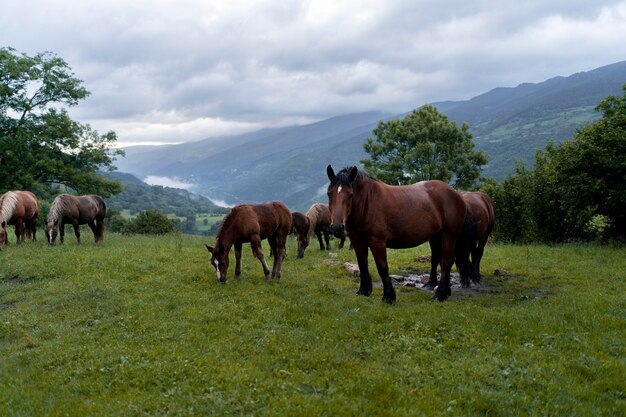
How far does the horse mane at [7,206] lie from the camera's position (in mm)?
19938

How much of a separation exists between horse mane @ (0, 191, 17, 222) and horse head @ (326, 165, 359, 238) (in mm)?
16650

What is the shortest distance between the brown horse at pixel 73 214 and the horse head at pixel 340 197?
15174 millimetres

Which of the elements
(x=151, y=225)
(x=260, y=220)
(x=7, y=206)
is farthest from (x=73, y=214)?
(x=151, y=225)

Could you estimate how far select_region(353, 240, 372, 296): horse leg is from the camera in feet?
36.9

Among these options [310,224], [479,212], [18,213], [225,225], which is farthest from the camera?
[18,213]

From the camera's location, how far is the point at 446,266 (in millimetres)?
11422

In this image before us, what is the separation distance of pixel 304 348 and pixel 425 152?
145ft

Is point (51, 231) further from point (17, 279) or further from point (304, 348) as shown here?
point (304, 348)

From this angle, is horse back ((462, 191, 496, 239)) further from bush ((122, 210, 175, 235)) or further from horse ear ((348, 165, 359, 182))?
bush ((122, 210, 175, 235))

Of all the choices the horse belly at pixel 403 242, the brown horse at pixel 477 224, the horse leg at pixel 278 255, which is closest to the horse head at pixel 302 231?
the horse leg at pixel 278 255

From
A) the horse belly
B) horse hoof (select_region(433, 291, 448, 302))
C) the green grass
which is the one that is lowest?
the green grass

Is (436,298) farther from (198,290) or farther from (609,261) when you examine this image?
(609,261)

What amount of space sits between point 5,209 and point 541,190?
2724 cm

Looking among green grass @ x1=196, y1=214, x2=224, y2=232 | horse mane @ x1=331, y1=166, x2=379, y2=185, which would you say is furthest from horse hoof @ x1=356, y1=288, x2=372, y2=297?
green grass @ x1=196, y1=214, x2=224, y2=232
